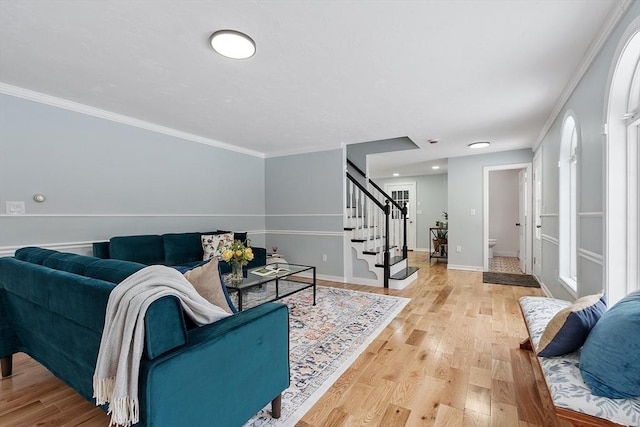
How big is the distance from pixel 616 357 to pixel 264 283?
297cm

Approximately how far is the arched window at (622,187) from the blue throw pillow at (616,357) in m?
0.73

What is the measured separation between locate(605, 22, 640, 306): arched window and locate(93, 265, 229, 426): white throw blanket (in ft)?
8.03

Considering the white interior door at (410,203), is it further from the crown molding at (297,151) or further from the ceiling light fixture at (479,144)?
the crown molding at (297,151)

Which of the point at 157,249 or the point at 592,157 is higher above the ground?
the point at 592,157

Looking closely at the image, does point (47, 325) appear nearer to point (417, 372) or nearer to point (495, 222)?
point (417, 372)

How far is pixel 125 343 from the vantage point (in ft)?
3.20

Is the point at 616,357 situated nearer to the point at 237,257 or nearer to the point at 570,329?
the point at 570,329

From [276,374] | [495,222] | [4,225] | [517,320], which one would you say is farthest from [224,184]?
[495,222]

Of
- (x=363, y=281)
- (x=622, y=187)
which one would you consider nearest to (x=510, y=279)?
(x=363, y=281)

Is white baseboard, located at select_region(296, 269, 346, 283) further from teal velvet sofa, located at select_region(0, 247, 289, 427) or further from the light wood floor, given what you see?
teal velvet sofa, located at select_region(0, 247, 289, 427)

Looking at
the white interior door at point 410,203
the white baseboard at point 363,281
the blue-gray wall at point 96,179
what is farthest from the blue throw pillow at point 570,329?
the white interior door at point 410,203

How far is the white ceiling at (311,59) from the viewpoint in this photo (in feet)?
5.36

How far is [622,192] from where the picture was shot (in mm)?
1757

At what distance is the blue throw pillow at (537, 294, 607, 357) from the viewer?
1.35 meters
